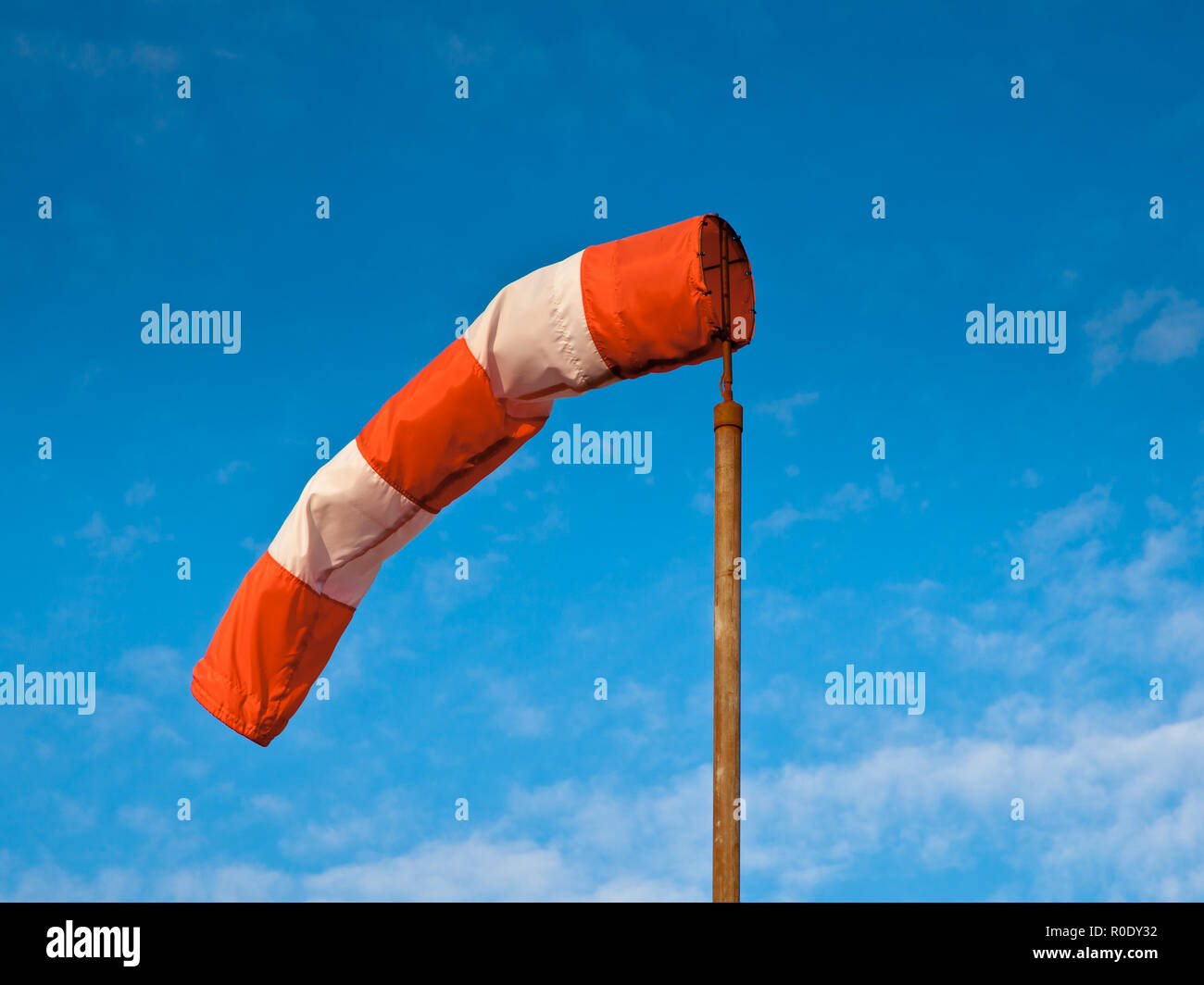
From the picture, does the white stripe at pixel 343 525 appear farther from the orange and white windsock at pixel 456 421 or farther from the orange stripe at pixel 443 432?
the orange stripe at pixel 443 432

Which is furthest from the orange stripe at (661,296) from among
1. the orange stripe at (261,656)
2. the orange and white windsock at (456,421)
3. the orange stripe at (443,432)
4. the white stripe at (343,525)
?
the orange stripe at (261,656)

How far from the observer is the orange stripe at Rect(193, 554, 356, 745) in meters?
12.4

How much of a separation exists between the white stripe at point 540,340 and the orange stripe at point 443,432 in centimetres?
22

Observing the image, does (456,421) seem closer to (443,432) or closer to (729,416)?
(443,432)

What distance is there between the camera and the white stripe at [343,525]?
12.0m

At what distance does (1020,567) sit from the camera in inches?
612

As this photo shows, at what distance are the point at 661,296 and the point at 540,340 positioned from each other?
4.23 ft

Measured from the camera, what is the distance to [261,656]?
12.4m

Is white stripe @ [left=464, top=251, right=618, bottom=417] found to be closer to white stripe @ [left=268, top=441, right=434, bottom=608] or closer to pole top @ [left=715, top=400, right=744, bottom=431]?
white stripe @ [left=268, top=441, right=434, bottom=608]

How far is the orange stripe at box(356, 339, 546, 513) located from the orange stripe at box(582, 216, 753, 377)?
5.14 feet

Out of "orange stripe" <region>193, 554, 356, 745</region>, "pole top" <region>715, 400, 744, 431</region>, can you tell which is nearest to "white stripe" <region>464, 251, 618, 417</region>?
"pole top" <region>715, 400, 744, 431</region>
